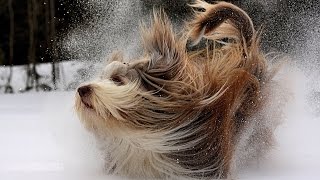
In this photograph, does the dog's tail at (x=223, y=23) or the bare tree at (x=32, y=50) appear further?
the bare tree at (x=32, y=50)

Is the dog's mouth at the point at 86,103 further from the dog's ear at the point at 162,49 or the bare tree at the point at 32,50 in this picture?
the bare tree at the point at 32,50

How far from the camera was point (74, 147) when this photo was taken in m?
3.61

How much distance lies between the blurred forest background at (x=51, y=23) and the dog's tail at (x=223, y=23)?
2.34 metres

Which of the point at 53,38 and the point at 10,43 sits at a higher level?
the point at 53,38

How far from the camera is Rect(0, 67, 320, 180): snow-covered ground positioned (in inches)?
128

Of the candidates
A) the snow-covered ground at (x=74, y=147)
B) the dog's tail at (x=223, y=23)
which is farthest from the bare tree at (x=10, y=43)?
the dog's tail at (x=223, y=23)

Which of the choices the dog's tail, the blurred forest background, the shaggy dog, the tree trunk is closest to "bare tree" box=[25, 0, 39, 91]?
the blurred forest background

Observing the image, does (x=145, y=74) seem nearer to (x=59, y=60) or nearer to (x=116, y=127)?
(x=116, y=127)

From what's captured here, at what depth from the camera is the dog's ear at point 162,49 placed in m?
3.26

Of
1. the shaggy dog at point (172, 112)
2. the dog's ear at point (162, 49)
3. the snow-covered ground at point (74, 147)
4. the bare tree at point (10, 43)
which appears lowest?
the bare tree at point (10, 43)

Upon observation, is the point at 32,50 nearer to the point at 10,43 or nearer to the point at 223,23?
the point at 10,43

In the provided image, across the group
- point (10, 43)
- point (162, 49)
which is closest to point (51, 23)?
point (10, 43)

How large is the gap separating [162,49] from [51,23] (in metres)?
3.91

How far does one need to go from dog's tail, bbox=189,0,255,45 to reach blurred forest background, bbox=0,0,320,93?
234 cm
